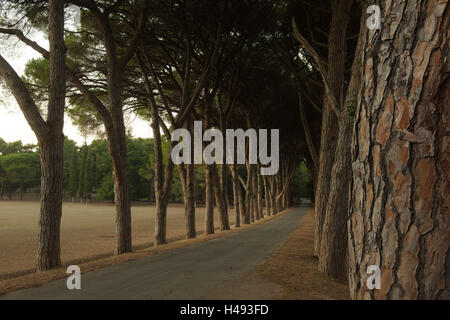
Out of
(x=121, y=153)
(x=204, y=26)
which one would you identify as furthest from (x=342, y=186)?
(x=204, y=26)

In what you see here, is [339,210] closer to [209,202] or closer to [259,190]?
[209,202]

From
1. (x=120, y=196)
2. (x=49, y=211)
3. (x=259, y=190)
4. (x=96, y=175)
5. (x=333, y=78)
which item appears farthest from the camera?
(x=96, y=175)

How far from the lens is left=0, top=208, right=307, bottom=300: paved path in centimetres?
474

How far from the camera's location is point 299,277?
5988 mm

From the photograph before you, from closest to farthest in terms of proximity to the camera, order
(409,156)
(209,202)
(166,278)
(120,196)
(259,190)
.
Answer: (409,156) → (166,278) → (120,196) → (209,202) → (259,190)

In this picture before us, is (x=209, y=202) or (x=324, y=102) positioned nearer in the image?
(x=324, y=102)

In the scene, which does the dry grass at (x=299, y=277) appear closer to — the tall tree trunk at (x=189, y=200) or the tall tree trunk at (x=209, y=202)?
the tall tree trunk at (x=189, y=200)

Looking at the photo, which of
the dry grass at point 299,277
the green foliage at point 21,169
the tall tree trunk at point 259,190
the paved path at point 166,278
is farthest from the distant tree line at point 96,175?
the dry grass at point 299,277

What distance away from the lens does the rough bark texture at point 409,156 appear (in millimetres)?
1884

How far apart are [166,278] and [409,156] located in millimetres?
4748

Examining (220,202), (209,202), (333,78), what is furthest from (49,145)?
(220,202)

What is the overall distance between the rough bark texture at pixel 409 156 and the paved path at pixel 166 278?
3.02 metres

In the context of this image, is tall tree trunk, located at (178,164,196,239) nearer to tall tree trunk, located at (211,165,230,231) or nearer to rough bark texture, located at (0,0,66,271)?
tall tree trunk, located at (211,165,230,231)
